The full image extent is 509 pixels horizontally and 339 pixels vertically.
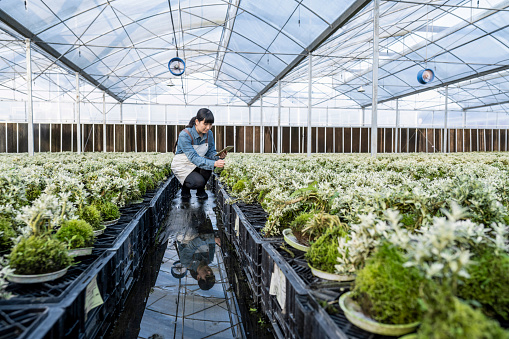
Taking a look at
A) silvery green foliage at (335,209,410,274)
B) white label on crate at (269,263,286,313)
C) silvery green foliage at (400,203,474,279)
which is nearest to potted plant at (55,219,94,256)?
white label on crate at (269,263,286,313)

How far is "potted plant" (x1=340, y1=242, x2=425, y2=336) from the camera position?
1162 millimetres

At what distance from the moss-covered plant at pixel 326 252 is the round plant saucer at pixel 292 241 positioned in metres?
0.26

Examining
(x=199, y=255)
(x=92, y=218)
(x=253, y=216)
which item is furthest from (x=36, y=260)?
(x=199, y=255)

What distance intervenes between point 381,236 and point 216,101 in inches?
1008

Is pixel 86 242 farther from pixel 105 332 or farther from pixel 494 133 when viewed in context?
pixel 494 133

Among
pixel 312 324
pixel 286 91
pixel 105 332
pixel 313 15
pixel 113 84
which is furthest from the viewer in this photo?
pixel 286 91

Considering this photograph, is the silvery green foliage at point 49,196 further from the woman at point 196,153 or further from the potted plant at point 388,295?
the potted plant at point 388,295

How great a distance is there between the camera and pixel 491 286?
4.00 feet

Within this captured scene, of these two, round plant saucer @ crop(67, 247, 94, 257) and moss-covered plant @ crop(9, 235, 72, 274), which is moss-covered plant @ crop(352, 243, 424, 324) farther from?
round plant saucer @ crop(67, 247, 94, 257)

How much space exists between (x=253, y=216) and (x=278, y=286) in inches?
55.9

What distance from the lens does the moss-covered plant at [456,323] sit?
0.80 metres

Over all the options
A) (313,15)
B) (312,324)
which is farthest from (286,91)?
(312,324)

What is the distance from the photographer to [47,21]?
34.9 feet

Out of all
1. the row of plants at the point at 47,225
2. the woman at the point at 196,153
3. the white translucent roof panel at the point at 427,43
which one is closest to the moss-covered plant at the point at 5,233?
the row of plants at the point at 47,225
